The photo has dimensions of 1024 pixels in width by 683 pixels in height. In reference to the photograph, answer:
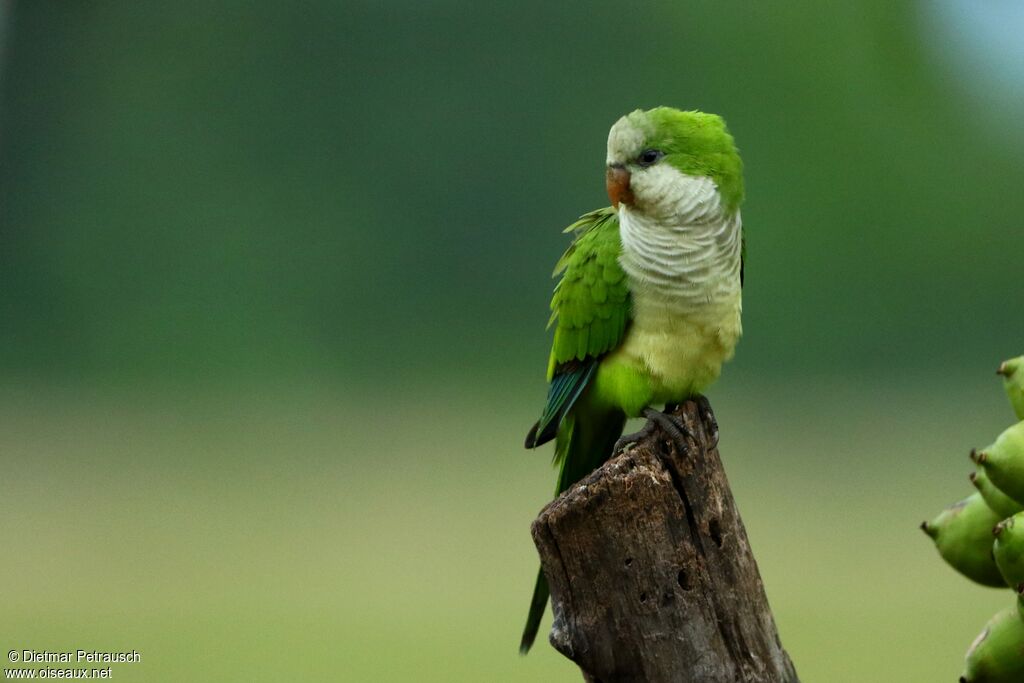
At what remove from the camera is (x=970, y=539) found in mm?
939

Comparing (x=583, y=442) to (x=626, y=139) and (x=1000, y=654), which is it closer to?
(x=626, y=139)

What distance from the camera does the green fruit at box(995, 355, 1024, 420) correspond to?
0.92 m

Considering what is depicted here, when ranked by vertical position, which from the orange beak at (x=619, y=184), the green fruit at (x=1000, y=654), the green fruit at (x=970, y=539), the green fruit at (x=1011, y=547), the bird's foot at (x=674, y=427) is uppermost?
the orange beak at (x=619, y=184)

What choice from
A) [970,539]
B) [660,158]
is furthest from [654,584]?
[660,158]

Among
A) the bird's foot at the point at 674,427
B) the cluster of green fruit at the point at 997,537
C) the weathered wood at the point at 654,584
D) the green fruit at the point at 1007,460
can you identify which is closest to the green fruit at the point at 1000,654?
the cluster of green fruit at the point at 997,537

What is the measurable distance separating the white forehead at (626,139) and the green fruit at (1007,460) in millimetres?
806

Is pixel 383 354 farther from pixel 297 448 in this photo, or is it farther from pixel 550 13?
pixel 550 13

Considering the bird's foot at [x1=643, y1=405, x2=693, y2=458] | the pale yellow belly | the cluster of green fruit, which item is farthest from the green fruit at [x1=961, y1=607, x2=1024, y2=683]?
the pale yellow belly

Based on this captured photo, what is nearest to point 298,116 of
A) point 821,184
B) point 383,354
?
point 383,354

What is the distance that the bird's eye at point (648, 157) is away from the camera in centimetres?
153

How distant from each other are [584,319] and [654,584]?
0.65 meters

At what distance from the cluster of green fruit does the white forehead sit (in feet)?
2.37

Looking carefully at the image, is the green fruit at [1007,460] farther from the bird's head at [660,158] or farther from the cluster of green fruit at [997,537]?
the bird's head at [660,158]

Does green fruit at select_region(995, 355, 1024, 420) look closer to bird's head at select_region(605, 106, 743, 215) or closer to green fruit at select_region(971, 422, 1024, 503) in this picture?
green fruit at select_region(971, 422, 1024, 503)
